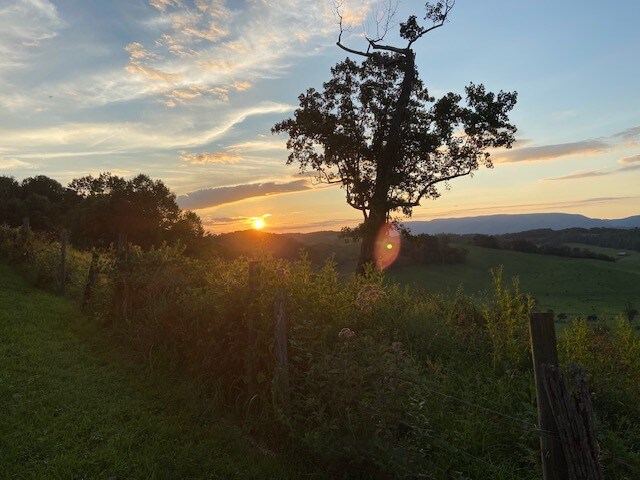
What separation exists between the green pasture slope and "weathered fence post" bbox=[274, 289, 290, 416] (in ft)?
136

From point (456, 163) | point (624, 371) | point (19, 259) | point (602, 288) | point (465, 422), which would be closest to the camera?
point (465, 422)

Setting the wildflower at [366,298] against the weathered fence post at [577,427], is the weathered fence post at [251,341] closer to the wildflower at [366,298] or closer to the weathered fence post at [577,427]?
the wildflower at [366,298]

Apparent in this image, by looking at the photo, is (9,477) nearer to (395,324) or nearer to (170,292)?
(170,292)

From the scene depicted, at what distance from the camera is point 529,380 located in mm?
5613

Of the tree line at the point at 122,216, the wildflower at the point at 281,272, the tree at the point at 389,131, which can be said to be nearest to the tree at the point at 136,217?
the tree line at the point at 122,216

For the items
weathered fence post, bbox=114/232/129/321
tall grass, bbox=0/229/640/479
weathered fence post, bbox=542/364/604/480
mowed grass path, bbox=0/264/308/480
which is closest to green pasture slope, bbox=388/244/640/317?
weathered fence post, bbox=114/232/129/321

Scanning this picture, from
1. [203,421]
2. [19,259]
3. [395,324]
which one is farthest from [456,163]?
[19,259]

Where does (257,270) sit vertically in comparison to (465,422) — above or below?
above

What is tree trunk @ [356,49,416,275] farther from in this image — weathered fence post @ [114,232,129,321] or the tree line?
the tree line

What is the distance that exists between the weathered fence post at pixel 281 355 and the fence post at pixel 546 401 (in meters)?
2.72

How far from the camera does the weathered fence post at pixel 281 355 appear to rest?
4.90 m

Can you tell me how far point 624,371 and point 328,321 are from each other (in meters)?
4.25

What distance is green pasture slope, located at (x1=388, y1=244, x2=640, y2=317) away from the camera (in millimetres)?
50531

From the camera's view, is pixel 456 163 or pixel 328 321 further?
pixel 456 163
